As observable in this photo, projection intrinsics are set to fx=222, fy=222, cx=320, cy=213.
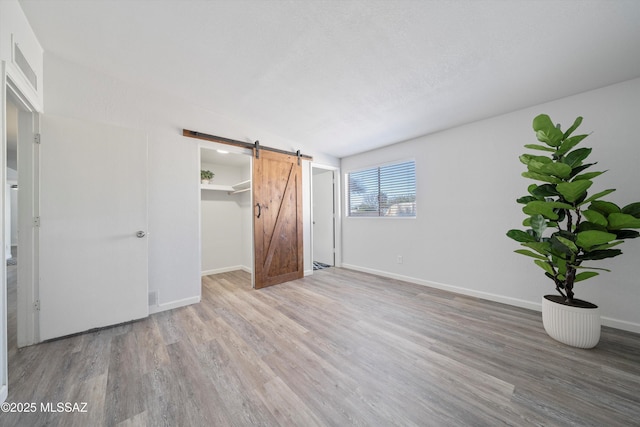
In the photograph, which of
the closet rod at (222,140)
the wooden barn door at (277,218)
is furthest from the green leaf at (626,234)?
the closet rod at (222,140)

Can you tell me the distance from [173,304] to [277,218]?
5.95 ft

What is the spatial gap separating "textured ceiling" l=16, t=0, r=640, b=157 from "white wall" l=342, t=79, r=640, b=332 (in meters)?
0.31

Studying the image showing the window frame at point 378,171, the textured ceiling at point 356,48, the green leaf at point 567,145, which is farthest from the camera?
the window frame at point 378,171

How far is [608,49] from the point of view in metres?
1.80

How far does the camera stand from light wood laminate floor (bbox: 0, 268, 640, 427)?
1290 millimetres

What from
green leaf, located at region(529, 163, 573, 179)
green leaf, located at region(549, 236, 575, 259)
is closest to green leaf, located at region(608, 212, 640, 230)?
green leaf, located at region(549, 236, 575, 259)

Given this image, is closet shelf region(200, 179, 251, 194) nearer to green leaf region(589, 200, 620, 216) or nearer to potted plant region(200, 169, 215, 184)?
potted plant region(200, 169, 215, 184)

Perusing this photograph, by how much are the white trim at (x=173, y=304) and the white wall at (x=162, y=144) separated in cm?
1

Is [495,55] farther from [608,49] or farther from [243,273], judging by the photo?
[243,273]

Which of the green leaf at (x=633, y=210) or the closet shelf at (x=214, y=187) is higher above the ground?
the closet shelf at (x=214, y=187)

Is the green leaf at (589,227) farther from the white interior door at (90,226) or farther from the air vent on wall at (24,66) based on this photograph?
the air vent on wall at (24,66)

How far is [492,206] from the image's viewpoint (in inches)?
115

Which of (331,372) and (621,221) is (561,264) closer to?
(621,221)

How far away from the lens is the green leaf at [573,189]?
5.83ft
